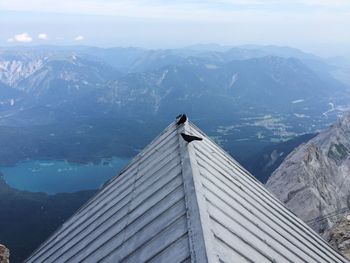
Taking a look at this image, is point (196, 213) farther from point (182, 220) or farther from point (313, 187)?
point (313, 187)

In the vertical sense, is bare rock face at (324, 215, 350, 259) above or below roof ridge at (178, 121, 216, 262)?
above

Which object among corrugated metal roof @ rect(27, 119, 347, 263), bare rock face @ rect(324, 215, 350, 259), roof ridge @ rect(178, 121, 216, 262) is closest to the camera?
roof ridge @ rect(178, 121, 216, 262)

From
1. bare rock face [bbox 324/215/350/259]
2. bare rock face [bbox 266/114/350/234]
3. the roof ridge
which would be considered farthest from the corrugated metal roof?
bare rock face [bbox 266/114/350/234]

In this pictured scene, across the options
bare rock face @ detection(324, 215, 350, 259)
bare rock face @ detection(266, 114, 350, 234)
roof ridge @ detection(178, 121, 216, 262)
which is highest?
bare rock face @ detection(266, 114, 350, 234)

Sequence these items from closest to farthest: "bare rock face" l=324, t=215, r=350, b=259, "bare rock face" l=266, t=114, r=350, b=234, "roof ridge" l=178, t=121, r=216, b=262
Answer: "roof ridge" l=178, t=121, r=216, b=262 < "bare rock face" l=324, t=215, r=350, b=259 < "bare rock face" l=266, t=114, r=350, b=234

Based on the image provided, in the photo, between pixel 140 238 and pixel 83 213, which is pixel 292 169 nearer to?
pixel 83 213

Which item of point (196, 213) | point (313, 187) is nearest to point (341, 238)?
point (196, 213)

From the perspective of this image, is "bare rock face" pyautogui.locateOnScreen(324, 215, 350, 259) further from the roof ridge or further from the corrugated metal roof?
the roof ridge

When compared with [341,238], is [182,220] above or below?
below
